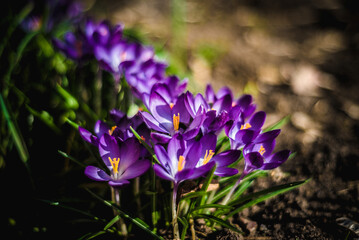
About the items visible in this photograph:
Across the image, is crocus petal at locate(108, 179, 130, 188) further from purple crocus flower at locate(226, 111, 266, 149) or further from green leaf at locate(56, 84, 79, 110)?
green leaf at locate(56, 84, 79, 110)

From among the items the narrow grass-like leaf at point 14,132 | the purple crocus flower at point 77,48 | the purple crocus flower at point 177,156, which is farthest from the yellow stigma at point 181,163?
the purple crocus flower at point 77,48

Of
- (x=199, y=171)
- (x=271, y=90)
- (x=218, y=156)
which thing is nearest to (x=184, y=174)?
(x=199, y=171)

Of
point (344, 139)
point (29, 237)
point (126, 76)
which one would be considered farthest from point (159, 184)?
point (344, 139)

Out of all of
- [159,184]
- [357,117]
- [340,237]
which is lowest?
[357,117]

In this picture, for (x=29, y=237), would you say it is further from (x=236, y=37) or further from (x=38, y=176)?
(x=236, y=37)

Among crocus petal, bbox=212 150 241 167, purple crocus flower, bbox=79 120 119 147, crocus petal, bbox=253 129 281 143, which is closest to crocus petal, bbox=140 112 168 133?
purple crocus flower, bbox=79 120 119 147

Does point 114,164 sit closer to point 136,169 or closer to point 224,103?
point 136,169
